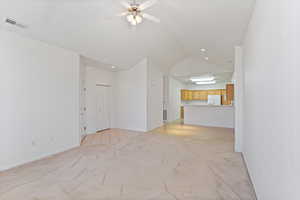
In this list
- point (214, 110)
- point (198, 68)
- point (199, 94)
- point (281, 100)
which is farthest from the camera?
point (199, 94)

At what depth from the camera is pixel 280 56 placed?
1.21 m

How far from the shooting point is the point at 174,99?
9805 millimetres

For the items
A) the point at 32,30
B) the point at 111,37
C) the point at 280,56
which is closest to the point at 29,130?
the point at 32,30

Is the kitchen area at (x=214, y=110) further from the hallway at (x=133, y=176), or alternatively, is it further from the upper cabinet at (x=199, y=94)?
the hallway at (x=133, y=176)

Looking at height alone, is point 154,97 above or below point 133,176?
above

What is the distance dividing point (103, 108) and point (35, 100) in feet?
10.8

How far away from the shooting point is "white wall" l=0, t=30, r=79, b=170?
296cm

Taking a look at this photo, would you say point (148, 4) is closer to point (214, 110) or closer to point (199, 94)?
point (214, 110)

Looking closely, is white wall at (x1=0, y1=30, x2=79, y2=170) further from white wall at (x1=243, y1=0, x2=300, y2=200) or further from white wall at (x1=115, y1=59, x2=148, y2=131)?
white wall at (x1=243, y1=0, x2=300, y2=200)

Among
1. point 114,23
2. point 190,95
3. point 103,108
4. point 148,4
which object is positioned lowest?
point 103,108

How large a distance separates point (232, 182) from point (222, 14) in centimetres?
311

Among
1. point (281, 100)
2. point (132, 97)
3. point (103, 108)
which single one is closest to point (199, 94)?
point (132, 97)

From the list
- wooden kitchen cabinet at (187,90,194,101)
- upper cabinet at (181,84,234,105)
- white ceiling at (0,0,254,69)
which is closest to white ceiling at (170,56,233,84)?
upper cabinet at (181,84,234,105)

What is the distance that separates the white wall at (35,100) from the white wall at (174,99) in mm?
5903
